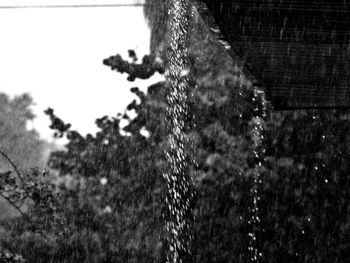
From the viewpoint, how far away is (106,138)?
19.5ft

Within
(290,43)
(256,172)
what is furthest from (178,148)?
(290,43)

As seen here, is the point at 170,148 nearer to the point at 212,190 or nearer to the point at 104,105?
the point at 212,190

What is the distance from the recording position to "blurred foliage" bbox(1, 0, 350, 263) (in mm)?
5559

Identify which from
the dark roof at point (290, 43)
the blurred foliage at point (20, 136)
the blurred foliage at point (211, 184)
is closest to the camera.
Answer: the dark roof at point (290, 43)

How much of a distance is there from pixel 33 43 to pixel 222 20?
19.9 feet

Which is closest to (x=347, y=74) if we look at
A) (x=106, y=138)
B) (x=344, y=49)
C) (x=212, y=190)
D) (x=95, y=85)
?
(x=344, y=49)

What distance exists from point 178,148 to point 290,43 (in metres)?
3.72

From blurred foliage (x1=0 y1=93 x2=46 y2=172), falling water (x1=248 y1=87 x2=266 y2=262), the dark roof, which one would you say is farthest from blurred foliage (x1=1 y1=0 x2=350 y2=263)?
the dark roof

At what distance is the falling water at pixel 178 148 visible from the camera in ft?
18.4

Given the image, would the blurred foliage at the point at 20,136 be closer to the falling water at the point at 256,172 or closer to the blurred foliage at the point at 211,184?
the blurred foliage at the point at 211,184

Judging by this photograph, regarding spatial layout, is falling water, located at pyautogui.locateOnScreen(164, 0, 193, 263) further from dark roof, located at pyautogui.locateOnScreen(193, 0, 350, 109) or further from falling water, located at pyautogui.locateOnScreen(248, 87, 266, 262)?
dark roof, located at pyautogui.locateOnScreen(193, 0, 350, 109)

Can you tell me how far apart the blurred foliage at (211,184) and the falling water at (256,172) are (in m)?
0.05

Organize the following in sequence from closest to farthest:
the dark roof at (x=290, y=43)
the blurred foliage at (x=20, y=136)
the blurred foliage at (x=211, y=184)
Result: the dark roof at (x=290, y=43), the blurred foliage at (x=211, y=184), the blurred foliage at (x=20, y=136)

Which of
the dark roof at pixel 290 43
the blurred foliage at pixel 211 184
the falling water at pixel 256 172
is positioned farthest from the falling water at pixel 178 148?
the dark roof at pixel 290 43
